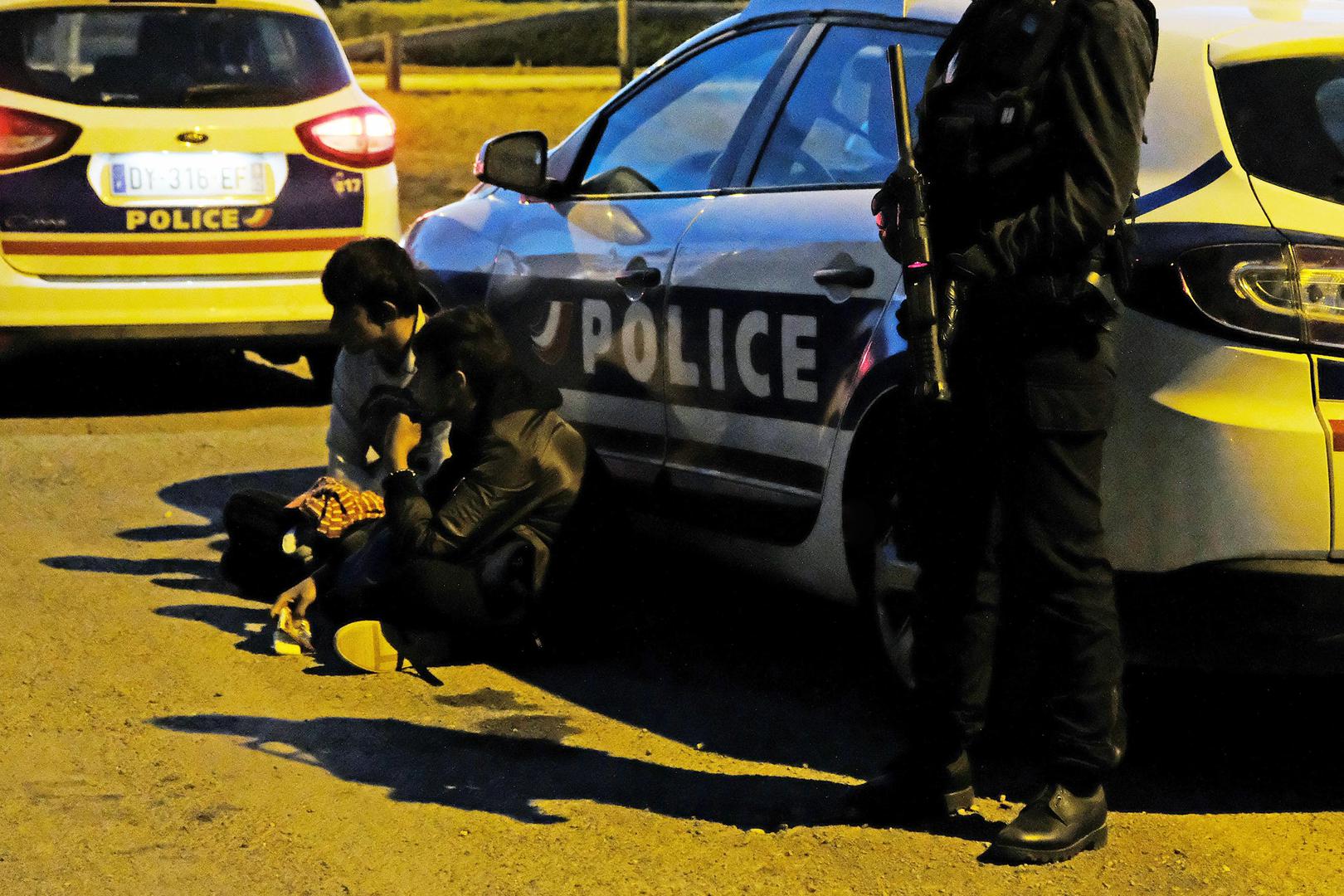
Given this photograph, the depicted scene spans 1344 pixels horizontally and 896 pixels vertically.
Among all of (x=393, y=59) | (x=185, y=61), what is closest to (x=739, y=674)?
(x=185, y=61)

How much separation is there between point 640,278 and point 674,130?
3.17 ft

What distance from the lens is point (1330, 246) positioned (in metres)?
3.62

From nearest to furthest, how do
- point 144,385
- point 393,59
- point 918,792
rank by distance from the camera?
point 918,792 < point 144,385 < point 393,59

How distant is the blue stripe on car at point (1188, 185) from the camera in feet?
12.4

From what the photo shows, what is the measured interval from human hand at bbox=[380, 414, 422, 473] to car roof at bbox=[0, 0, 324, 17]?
10.3 ft

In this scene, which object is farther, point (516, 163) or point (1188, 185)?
point (516, 163)

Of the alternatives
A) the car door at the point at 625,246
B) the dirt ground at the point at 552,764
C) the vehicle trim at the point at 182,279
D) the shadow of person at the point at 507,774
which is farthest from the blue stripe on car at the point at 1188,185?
the vehicle trim at the point at 182,279

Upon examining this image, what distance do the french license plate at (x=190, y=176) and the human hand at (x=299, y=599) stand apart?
118 inches

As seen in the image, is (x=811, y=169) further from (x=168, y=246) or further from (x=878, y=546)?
(x=168, y=246)

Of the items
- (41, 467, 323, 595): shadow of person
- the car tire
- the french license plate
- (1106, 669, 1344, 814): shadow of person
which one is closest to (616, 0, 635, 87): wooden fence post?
the french license plate

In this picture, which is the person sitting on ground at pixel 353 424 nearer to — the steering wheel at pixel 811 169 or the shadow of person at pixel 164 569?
the shadow of person at pixel 164 569

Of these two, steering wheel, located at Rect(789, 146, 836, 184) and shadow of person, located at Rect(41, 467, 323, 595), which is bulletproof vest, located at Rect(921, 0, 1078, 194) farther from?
shadow of person, located at Rect(41, 467, 323, 595)

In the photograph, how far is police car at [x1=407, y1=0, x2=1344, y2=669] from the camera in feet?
12.0

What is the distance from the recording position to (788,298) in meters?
4.54
